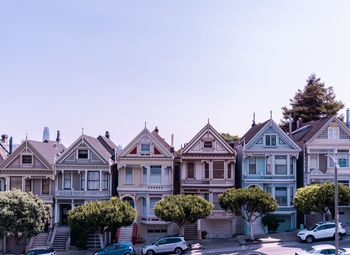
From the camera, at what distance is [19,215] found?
34.6m

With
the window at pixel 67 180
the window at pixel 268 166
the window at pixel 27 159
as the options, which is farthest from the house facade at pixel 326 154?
the window at pixel 27 159

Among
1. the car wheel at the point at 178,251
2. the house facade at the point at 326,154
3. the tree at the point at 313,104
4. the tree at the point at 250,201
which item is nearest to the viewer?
the car wheel at the point at 178,251

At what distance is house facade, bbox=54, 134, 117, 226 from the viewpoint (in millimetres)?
39844

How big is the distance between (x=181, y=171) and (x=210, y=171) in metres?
3.07

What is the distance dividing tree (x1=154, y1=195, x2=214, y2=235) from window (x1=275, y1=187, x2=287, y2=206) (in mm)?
9118

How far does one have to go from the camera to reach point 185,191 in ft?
133

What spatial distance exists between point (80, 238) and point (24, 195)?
23.1 ft

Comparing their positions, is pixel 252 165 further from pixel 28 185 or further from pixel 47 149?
pixel 28 185

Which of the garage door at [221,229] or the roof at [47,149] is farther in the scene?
the roof at [47,149]

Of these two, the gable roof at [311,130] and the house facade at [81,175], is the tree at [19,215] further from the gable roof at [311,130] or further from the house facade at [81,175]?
→ the gable roof at [311,130]

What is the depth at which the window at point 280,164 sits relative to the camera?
4062 cm

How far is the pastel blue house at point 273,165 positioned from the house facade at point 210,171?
68.3 inches

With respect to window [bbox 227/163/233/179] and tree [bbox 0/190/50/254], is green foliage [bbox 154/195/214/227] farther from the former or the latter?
tree [bbox 0/190/50/254]

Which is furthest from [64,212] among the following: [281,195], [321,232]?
[321,232]
